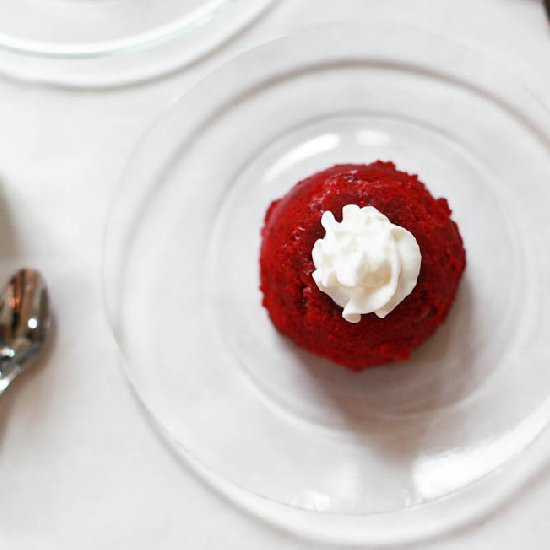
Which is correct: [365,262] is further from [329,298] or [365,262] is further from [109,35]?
[109,35]

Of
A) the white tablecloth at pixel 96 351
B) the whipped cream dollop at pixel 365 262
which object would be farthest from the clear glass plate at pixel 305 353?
the whipped cream dollop at pixel 365 262

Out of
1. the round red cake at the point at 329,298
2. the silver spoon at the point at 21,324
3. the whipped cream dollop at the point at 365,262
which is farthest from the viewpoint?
the silver spoon at the point at 21,324


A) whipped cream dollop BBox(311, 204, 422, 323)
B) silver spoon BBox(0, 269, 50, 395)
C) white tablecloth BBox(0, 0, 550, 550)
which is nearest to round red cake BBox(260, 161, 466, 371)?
whipped cream dollop BBox(311, 204, 422, 323)

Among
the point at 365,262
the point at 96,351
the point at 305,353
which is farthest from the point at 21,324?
the point at 365,262

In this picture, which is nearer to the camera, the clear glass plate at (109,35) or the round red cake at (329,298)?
the round red cake at (329,298)

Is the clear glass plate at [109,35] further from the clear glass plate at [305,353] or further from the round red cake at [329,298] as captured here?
the round red cake at [329,298]
